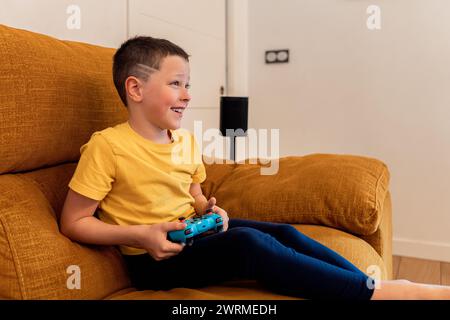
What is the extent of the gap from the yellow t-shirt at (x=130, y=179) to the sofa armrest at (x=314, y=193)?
1.15ft

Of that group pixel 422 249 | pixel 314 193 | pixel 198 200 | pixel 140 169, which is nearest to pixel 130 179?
pixel 140 169

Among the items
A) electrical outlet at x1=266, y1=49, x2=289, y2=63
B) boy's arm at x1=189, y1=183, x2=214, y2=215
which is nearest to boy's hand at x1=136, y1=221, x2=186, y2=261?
boy's arm at x1=189, y1=183, x2=214, y2=215

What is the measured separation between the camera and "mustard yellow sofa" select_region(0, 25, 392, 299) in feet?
2.86

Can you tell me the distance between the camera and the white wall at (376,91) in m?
2.51

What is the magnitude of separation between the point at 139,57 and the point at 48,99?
0.24m

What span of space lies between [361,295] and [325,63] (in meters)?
2.06

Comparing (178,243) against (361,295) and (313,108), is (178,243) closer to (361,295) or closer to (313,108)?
(361,295)

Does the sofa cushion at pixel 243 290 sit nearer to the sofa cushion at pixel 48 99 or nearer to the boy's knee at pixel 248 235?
the boy's knee at pixel 248 235

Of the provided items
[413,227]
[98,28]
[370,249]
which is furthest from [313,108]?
[370,249]

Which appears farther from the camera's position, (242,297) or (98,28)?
(98,28)

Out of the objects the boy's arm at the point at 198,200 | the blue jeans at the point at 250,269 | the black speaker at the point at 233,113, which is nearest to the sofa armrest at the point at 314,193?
the boy's arm at the point at 198,200

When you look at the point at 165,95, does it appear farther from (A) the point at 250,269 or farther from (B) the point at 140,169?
(A) the point at 250,269

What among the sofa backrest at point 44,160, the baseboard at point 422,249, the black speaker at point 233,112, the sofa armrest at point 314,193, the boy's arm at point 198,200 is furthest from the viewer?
the baseboard at point 422,249
